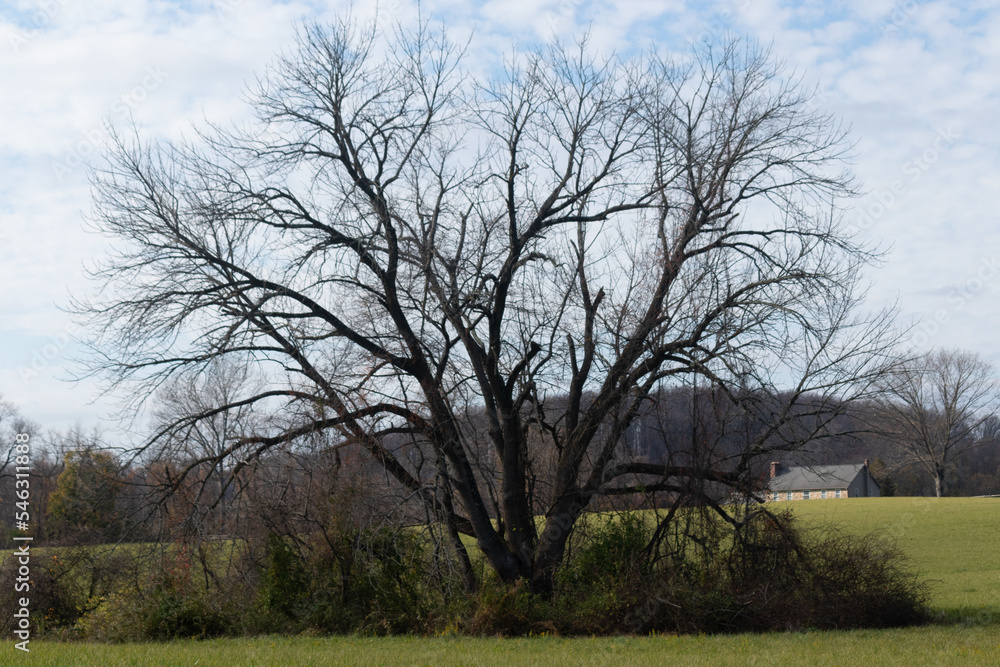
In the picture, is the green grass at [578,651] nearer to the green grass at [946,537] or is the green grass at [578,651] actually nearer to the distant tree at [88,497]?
the distant tree at [88,497]

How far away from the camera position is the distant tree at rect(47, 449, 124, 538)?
592 inches

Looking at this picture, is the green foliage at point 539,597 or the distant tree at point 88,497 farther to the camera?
the green foliage at point 539,597

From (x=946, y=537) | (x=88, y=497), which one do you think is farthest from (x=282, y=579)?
(x=946, y=537)

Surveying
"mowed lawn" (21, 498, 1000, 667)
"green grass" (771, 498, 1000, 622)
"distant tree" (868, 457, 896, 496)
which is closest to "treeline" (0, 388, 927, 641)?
"mowed lawn" (21, 498, 1000, 667)

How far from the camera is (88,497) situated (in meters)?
15.9

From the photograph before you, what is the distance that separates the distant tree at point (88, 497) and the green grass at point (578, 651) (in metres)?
3.10

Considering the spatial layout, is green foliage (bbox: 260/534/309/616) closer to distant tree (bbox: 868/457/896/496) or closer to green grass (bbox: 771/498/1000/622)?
green grass (bbox: 771/498/1000/622)

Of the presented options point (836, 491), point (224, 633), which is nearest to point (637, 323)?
point (224, 633)

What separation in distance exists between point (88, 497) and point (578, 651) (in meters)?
10.2

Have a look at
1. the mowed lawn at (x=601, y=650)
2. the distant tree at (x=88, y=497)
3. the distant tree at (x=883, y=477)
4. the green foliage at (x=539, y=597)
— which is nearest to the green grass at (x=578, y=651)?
the mowed lawn at (x=601, y=650)

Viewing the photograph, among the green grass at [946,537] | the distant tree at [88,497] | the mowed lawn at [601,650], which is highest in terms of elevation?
the distant tree at [88,497]

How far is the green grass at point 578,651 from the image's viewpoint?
10594mm

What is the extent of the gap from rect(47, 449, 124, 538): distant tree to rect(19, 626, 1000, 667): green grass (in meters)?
3.10

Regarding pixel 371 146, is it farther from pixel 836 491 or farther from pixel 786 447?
pixel 836 491
